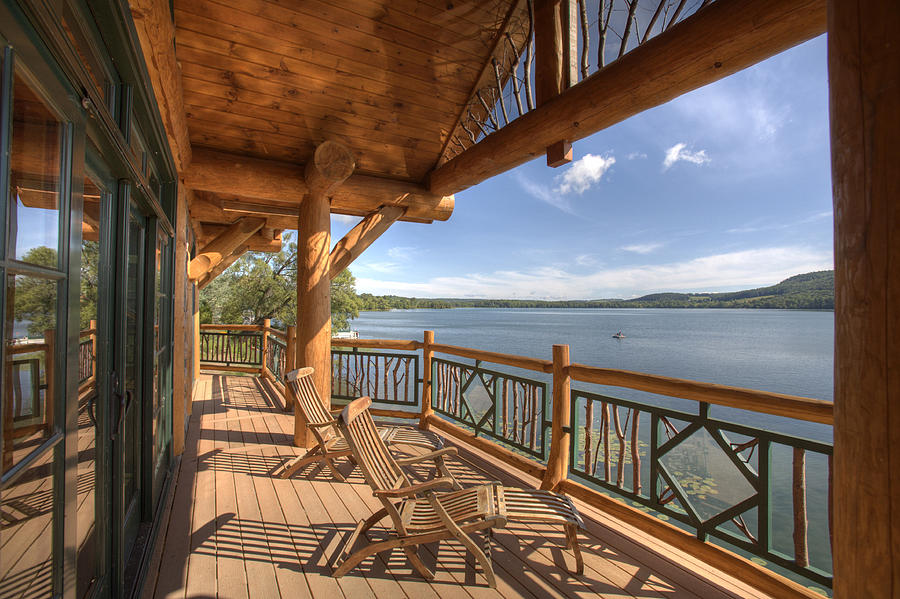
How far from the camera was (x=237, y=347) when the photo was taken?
862 centimetres

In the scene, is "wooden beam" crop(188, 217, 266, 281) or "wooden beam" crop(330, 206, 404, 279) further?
"wooden beam" crop(188, 217, 266, 281)

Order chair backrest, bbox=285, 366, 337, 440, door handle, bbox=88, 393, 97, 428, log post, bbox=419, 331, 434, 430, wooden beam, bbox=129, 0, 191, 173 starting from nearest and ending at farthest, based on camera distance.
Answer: door handle, bbox=88, 393, 97, 428, wooden beam, bbox=129, 0, 191, 173, chair backrest, bbox=285, 366, 337, 440, log post, bbox=419, 331, 434, 430

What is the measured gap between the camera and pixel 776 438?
2037 millimetres

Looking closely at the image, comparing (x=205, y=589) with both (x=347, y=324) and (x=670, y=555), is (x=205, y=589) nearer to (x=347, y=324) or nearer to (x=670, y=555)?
(x=670, y=555)

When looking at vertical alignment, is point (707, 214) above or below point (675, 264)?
above

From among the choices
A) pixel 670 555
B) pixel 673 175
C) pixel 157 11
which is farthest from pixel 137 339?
pixel 673 175

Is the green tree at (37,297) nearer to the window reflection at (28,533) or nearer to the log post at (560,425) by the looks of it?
the window reflection at (28,533)

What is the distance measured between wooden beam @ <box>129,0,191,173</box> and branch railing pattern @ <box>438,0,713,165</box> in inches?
86.3

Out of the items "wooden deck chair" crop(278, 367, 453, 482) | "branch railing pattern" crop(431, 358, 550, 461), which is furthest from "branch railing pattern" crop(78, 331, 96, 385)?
"branch railing pattern" crop(431, 358, 550, 461)

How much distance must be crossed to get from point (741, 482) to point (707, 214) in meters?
56.7

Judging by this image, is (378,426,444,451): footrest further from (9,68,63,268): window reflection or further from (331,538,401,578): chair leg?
(9,68,63,268): window reflection

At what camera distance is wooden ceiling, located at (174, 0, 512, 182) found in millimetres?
2900

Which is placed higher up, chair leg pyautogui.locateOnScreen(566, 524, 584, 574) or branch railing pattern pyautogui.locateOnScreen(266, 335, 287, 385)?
branch railing pattern pyautogui.locateOnScreen(266, 335, 287, 385)

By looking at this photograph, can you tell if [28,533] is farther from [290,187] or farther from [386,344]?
[386,344]
